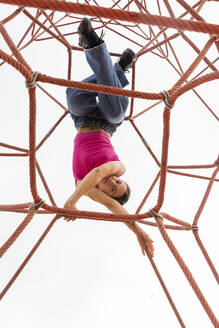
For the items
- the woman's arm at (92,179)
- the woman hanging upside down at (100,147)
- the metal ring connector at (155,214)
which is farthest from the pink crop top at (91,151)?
the metal ring connector at (155,214)

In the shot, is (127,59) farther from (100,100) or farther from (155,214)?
(155,214)

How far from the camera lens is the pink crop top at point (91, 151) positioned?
2.12 m

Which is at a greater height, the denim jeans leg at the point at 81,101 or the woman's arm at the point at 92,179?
the denim jeans leg at the point at 81,101

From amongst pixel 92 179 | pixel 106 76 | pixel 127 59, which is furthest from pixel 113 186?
pixel 127 59

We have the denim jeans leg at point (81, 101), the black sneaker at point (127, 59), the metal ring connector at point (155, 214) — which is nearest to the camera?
the metal ring connector at point (155, 214)

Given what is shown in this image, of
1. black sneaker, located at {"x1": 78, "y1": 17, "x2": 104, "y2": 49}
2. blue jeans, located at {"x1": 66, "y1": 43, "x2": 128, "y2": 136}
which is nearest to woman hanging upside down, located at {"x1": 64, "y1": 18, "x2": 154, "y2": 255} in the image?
blue jeans, located at {"x1": 66, "y1": 43, "x2": 128, "y2": 136}

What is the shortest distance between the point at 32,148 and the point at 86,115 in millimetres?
899

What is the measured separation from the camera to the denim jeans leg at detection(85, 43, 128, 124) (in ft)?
5.36

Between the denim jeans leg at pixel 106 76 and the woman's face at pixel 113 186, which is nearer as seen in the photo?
the denim jeans leg at pixel 106 76

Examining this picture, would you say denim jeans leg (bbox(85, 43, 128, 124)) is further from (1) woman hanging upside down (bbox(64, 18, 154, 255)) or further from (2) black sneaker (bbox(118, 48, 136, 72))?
(2) black sneaker (bbox(118, 48, 136, 72))

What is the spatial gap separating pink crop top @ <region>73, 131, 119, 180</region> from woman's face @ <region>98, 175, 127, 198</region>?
122 millimetres

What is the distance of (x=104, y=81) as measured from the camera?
1.73 metres

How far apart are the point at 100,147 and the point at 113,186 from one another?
28cm

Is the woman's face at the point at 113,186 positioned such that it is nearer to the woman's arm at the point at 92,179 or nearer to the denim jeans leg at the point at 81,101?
the woman's arm at the point at 92,179
